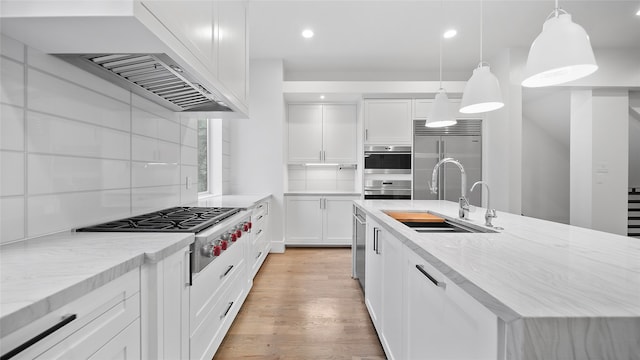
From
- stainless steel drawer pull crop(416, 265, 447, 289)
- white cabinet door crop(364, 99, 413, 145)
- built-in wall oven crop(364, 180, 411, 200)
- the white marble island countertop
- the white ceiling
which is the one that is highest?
the white ceiling

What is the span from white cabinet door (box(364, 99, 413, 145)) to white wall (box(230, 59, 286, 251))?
52.3 inches

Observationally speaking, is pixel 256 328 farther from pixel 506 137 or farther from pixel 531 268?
pixel 506 137

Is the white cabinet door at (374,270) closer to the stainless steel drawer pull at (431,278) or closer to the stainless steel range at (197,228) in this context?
the stainless steel drawer pull at (431,278)

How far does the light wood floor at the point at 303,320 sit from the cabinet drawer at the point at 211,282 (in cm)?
45

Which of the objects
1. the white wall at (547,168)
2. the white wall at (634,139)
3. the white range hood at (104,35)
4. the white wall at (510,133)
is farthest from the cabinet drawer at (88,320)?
the white wall at (547,168)

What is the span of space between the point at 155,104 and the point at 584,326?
7.63 feet

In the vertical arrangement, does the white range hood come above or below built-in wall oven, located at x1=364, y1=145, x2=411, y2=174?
above

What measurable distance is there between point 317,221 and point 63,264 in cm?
368

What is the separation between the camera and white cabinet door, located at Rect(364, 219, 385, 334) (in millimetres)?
1872

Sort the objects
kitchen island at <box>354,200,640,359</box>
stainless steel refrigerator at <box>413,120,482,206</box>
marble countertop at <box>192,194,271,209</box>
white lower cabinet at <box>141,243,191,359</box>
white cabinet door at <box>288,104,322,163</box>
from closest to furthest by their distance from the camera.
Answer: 1. kitchen island at <box>354,200,640,359</box>
2. white lower cabinet at <box>141,243,191,359</box>
3. marble countertop at <box>192,194,271,209</box>
4. stainless steel refrigerator at <box>413,120,482,206</box>
5. white cabinet door at <box>288,104,322,163</box>

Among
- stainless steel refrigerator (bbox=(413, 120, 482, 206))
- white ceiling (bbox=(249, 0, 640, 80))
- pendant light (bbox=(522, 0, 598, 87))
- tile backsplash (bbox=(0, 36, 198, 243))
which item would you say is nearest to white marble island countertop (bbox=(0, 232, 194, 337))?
Answer: tile backsplash (bbox=(0, 36, 198, 243))

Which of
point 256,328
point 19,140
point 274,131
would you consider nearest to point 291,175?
point 274,131

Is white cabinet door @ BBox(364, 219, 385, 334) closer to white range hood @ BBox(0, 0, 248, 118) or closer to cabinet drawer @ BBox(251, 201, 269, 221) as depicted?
cabinet drawer @ BBox(251, 201, 269, 221)

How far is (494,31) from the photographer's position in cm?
349
